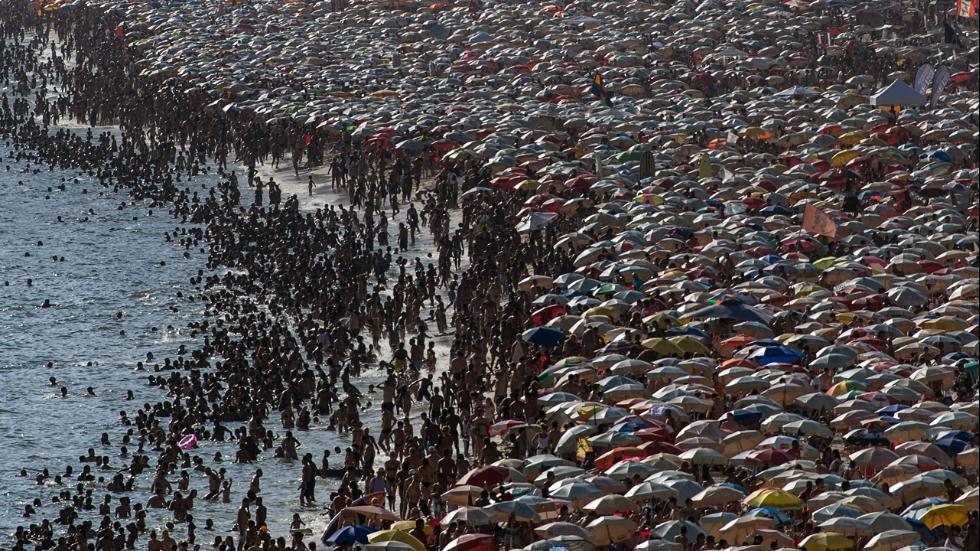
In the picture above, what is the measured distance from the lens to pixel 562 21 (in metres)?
81.9

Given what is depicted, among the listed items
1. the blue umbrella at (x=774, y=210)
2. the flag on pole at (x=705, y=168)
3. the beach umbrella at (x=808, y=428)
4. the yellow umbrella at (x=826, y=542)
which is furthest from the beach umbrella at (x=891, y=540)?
the flag on pole at (x=705, y=168)

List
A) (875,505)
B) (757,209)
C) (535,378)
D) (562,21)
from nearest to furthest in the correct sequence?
1. (875,505)
2. (535,378)
3. (757,209)
4. (562,21)

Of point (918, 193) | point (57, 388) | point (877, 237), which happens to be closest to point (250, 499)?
point (57, 388)

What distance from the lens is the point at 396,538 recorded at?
2541 centimetres

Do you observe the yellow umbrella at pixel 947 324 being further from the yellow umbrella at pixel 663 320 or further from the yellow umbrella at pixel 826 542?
the yellow umbrella at pixel 826 542

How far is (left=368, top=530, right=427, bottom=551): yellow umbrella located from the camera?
25.4 meters

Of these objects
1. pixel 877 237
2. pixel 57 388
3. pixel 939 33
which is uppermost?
pixel 939 33

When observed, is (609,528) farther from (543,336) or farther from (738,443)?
(543,336)

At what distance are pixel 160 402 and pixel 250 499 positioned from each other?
9.79 metres

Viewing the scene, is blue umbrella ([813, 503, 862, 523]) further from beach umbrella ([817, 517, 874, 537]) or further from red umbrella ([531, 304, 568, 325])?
red umbrella ([531, 304, 568, 325])

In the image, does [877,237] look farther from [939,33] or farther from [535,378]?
[939,33]

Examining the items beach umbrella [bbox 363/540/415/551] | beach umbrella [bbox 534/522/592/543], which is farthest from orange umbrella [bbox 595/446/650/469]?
beach umbrella [bbox 363/540/415/551]

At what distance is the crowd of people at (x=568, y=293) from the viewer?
1073 inches

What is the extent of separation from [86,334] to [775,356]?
2330 cm
